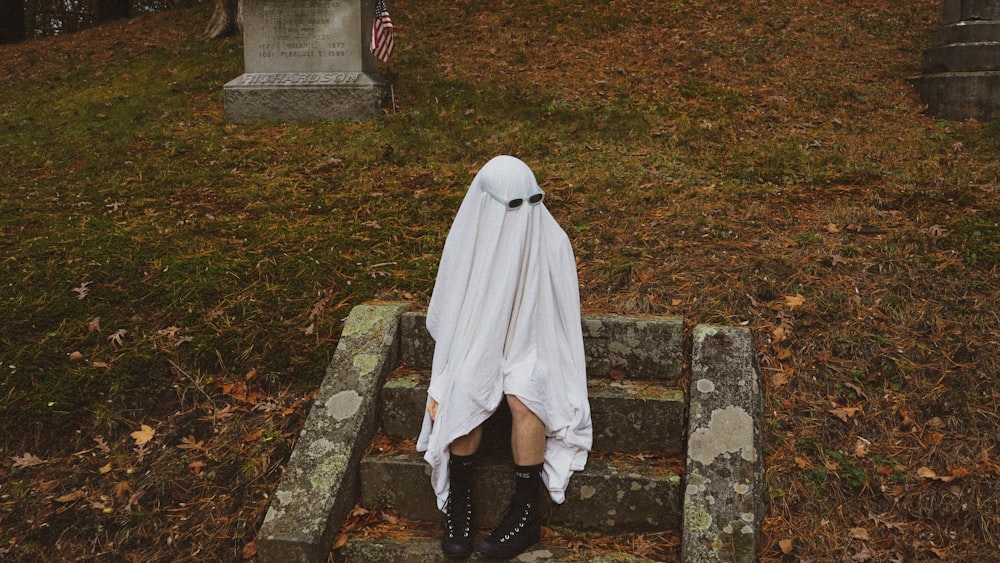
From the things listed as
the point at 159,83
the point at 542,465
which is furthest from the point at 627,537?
the point at 159,83

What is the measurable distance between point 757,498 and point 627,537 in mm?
A: 625

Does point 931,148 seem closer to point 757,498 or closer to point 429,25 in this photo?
point 757,498

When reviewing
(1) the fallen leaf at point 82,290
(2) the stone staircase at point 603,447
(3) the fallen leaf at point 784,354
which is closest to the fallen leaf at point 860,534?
(2) the stone staircase at point 603,447

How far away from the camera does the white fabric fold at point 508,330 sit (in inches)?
127

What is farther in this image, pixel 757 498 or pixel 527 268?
pixel 527 268

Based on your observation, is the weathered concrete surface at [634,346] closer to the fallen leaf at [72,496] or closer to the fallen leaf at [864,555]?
the fallen leaf at [864,555]

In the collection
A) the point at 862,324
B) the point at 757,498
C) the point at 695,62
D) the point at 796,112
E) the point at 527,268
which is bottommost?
the point at 757,498

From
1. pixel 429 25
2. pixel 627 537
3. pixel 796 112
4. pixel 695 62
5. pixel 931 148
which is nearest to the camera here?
pixel 627 537

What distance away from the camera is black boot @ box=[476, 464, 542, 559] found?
3.10 meters

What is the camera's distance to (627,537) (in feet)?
10.9

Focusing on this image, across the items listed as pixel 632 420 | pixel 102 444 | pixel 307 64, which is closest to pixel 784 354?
pixel 632 420

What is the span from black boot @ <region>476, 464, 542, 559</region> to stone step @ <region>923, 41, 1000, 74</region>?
7.44 meters

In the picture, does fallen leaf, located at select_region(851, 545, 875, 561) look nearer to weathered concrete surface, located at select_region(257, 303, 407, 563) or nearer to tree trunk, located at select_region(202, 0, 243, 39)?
weathered concrete surface, located at select_region(257, 303, 407, 563)

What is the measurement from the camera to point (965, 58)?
7785mm
